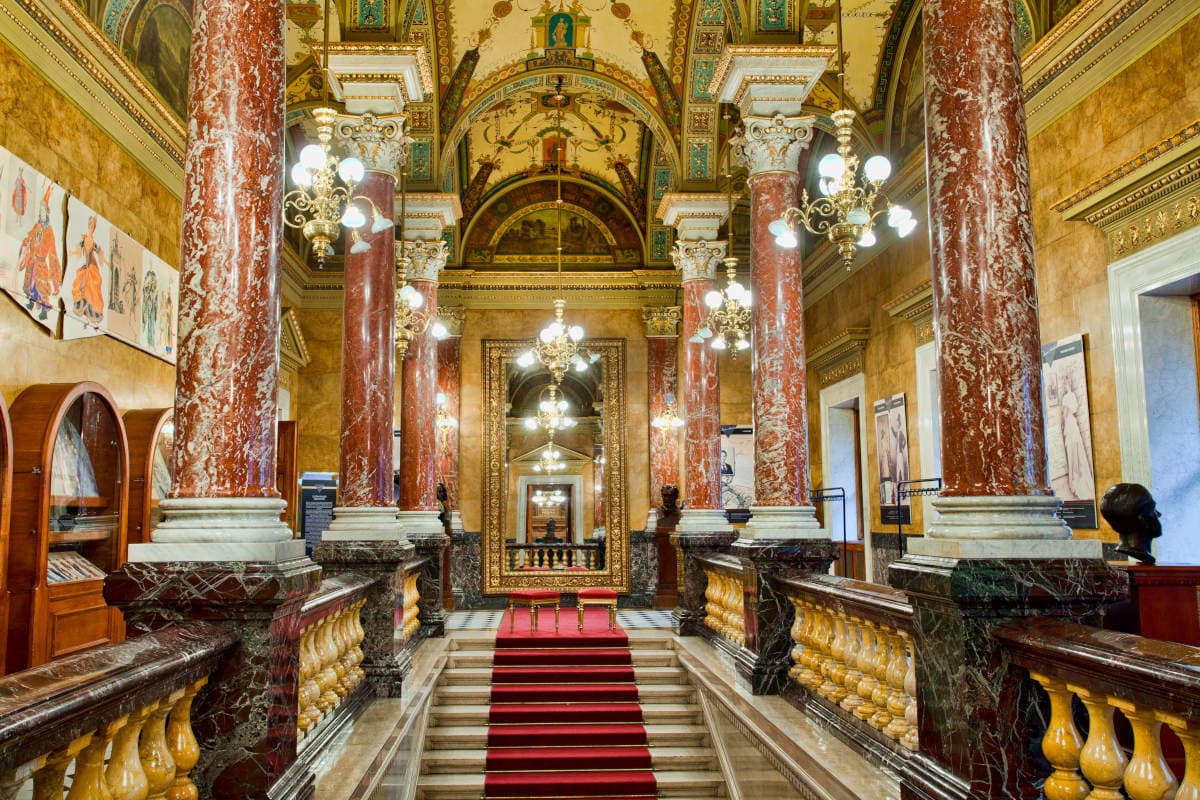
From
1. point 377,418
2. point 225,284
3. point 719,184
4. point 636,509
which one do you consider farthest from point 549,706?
point 636,509

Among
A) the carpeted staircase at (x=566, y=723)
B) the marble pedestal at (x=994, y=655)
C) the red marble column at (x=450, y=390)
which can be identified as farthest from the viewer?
the red marble column at (x=450, y=390)

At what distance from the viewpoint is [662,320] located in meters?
16.5

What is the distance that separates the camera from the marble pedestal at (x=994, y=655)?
140 inches

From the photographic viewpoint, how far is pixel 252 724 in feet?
12.1

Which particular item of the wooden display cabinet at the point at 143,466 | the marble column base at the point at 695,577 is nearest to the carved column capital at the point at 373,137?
the wooden display cabinet at the point at 143,466

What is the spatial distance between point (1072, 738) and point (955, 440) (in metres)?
1.24

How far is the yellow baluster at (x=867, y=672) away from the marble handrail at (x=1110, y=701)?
1.61 metres

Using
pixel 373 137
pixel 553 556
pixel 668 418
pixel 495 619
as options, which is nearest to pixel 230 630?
pixel 373 137

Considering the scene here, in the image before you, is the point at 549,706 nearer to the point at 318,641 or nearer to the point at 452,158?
the point at 318,641

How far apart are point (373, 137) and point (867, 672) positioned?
6.02 m

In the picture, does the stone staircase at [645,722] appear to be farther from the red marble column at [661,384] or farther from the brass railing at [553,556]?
the brass railing at [553,556]

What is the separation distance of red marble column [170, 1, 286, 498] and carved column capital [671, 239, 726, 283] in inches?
301

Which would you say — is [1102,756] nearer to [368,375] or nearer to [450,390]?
[368,375]

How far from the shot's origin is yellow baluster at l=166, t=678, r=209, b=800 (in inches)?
129
